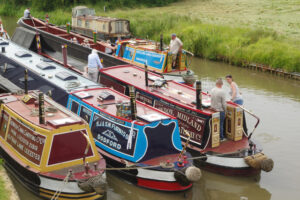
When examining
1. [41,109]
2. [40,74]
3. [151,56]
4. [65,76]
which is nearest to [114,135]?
[41,109]

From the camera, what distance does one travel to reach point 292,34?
27484 mm

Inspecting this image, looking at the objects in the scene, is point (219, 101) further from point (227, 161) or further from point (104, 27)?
point (104, 27)

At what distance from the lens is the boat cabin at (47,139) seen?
10078mm

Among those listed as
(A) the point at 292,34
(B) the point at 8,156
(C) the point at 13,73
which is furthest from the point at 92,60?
(A) the point at 292,34

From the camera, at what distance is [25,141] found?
10812 millimetres

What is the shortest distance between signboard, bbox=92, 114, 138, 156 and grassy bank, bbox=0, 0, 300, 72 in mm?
12825

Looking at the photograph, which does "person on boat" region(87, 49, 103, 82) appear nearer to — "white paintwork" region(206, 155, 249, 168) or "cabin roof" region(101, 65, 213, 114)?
"cabin roof" region(101, 65, 213, 114)

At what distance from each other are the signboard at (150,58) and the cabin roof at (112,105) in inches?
201

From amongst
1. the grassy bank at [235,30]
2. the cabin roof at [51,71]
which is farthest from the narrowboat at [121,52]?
the grassy bank at [235,30]

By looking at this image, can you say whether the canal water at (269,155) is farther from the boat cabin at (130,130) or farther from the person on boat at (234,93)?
the person on boat at (234,93)

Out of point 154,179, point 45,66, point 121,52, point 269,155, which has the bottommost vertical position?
point 269,155

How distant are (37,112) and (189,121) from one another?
421 cm

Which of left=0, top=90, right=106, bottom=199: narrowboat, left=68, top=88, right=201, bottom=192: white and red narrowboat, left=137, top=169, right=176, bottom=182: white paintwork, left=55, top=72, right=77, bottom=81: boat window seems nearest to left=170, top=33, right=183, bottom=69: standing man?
left=55, top=72, right=77, bottom=81: boat window

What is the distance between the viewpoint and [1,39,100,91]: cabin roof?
544 inches
